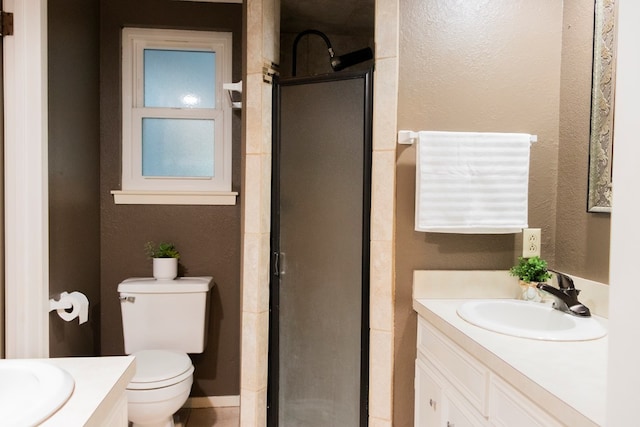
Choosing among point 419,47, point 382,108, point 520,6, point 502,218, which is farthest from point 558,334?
point 520,6

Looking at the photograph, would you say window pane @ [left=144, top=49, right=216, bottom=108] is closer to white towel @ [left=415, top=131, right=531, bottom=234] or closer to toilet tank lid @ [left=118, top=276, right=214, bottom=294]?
toilet tank lid @ [left=118, top=276, right=214, bottom=294]

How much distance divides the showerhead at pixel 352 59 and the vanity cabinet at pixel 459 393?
132cm

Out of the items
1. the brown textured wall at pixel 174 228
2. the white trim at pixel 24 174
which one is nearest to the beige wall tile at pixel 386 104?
the brown textured wall at pixel 174 228

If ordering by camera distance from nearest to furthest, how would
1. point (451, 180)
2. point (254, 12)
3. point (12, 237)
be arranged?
point (12, 237) < point (451, 180) < point (254, 12)

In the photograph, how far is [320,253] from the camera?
6.73 ft

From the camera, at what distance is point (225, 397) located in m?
2.72

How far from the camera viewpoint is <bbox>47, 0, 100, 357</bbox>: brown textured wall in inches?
73.2

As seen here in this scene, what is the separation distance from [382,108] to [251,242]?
87cm

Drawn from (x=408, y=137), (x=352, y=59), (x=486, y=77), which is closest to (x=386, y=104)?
(x=408, y=137)

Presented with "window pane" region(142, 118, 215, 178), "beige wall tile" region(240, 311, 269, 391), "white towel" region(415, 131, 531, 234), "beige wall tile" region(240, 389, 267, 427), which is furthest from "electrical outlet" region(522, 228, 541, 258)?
"window pane" region(142, 118, 215, 178)

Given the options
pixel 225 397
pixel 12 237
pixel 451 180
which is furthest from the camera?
pixel 225 397

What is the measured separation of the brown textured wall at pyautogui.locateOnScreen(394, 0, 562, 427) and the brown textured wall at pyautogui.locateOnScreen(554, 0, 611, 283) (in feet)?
0.14

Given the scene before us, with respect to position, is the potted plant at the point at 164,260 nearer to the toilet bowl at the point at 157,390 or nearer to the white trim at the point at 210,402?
the toilet bowl at the point at 157,390

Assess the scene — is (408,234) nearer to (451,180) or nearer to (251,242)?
(451,180)
